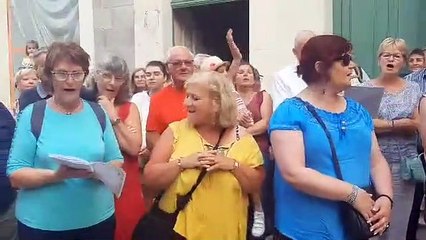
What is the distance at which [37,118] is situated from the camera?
4.04 metres

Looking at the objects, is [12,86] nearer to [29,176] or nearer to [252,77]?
[252,77]

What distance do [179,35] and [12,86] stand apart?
3.19 meters

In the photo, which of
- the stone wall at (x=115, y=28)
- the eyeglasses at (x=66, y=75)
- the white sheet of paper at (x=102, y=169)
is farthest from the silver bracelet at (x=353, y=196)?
the stone wall at (x=115, y=28)

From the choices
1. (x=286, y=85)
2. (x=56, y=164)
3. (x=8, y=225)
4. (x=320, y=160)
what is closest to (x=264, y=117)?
(x=286, y=85)

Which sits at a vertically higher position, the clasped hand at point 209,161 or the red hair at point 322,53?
the red hair at point 322,53

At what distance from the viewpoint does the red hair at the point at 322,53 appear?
3.81 metres

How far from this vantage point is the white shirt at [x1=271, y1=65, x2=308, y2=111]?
595 cm

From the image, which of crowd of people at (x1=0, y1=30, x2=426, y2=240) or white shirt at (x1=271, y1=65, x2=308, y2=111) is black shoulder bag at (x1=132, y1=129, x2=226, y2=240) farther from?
white shirt at (x1=271, y1=65, x2=308, y2=111)

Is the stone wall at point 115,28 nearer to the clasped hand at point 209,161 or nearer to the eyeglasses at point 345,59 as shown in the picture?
the clasped hand at point 209,161

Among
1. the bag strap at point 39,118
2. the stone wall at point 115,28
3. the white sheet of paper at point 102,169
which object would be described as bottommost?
the white sheet of paper at point 102,169

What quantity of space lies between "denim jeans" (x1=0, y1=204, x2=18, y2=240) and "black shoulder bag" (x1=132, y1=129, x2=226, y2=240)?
976 mm

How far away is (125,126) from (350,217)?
67.0 inches

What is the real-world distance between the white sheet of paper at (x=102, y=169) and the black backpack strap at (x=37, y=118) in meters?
0.19

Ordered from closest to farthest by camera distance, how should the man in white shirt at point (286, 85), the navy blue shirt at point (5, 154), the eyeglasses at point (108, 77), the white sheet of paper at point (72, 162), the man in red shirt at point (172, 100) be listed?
the white sheet of paper at point (72, 162)
the navy blue shirt at point (5, 154)
the eyeglasses at point (108, 77)
the man in red shirt at point (172, 100)
the man in white shirt at point (286, 85)
